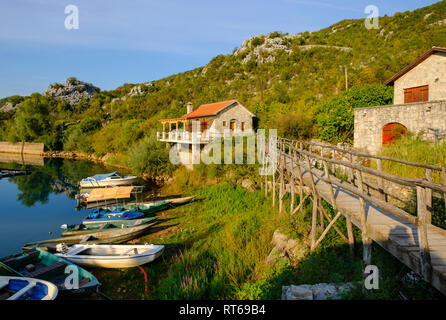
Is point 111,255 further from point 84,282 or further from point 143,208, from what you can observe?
point 143,208

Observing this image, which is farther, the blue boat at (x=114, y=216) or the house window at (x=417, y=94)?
the house window at (x=417, y=94)

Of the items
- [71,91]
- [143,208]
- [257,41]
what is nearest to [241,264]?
[143,208]

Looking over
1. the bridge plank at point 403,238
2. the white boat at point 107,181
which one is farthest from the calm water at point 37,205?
the bridge plank at point 403,238

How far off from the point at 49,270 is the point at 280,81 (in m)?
46.2

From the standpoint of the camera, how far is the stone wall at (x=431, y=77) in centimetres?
1662

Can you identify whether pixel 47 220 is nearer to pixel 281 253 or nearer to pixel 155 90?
pixel 281 253

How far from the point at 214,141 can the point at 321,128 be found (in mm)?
9533

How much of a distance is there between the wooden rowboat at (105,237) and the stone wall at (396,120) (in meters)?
14.6

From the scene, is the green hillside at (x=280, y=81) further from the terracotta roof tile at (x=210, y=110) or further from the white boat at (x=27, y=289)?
the white boat at (x=27, y=289)

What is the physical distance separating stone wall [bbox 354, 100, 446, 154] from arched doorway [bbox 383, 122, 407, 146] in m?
0.22

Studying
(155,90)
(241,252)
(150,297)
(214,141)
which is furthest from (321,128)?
(155,90)

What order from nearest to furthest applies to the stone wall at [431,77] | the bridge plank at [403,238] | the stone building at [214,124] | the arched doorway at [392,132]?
1. the bridge plank at [403,238]
2. the arched doorway at [392,132]
3. the stone wall at [431,77]
4. the stone building at [214,124]

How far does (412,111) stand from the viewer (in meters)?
14.6

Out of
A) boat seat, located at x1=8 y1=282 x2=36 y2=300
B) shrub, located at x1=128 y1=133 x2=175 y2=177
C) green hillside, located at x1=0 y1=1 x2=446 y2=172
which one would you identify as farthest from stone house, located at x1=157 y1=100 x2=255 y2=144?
boat seat, located at x1=8 y1=282 x2=36 y2=300
